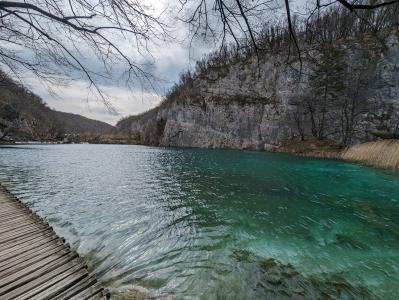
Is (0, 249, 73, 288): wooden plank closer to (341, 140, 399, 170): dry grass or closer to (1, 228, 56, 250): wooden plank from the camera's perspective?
(1, 228, 56, 250): wooden plank

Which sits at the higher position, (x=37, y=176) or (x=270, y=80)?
(x=270, y=80)

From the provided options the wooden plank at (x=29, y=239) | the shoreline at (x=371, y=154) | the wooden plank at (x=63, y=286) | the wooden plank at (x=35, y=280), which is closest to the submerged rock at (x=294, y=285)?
the wooden plank at (x=63, y=286)

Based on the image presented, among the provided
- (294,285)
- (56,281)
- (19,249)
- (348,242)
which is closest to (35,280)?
(56,281)

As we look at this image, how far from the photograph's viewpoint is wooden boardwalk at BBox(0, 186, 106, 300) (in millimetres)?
3354

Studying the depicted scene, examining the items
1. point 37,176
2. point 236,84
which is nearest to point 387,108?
point 236,84

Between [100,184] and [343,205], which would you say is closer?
[343,205]

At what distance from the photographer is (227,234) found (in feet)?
21.6

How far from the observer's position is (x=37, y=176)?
50.4 ft

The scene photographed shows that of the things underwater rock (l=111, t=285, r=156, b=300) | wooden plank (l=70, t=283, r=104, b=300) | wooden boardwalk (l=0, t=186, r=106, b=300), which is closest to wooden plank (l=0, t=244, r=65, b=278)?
wooden boardwalk (l=0, t=186, r=106, b=300)

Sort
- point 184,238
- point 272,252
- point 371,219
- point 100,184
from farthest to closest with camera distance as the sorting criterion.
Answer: point 100,184 → point 371,219 → point 184,238 → point 272,252

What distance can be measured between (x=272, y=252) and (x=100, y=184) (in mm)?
10776

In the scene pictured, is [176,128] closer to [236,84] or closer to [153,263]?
[236,84]

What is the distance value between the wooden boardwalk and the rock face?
21778 millimetres

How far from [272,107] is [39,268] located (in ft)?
155
